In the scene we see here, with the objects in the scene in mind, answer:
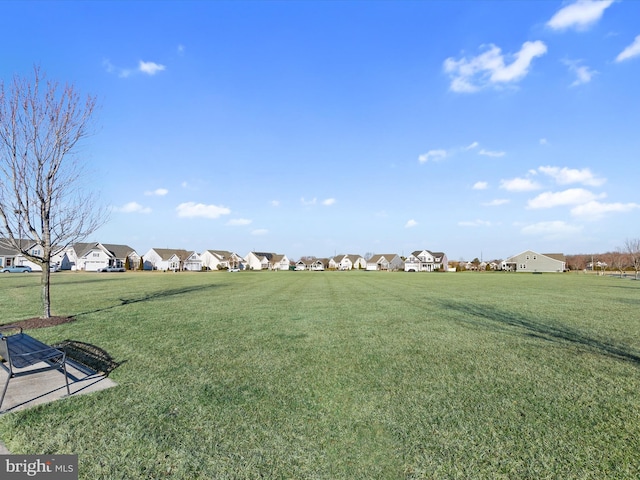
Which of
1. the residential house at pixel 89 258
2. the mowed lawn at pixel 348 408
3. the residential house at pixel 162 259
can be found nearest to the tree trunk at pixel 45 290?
the mowed lawn at pixel 348 408

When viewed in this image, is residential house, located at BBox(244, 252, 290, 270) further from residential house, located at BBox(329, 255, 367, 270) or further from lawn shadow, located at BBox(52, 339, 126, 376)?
lawn shadow, located at BBox(52, 339, 126, 376)

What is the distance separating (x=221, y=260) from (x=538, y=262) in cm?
9715

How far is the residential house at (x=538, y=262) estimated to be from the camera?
309 ft

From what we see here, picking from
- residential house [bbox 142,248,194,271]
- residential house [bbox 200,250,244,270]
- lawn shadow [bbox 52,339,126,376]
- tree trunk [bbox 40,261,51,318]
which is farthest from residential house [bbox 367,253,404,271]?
lawn shadow [bbox 52,339,126,376]

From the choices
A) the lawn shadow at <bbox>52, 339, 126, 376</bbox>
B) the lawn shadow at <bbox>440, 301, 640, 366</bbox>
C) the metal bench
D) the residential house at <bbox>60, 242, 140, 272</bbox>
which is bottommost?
the lawn shadow at <bbox>440, 301, 640, 366</bbox>

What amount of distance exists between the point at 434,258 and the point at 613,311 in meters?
93.4

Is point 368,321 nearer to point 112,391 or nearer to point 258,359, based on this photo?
point 258,359

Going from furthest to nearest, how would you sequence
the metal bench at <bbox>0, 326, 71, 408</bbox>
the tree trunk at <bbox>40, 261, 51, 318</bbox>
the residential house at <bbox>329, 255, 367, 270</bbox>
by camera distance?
the residential house at <bbox>329, 255, 367, 270</bbox>, the tree trunk at <bbox>40, 261, 51, 318</bbox>, the metal bench at <bbox>0, 326, 71, 408</bbox>

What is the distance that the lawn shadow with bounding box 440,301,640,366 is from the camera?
Answer: 792 centimetres

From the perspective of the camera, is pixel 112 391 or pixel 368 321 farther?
pixel 368 321

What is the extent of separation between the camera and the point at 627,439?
12.7ft

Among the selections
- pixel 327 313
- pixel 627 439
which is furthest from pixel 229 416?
pixel 327 313

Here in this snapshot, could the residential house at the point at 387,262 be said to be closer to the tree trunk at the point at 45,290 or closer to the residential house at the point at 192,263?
the residential house at the point at 192,263

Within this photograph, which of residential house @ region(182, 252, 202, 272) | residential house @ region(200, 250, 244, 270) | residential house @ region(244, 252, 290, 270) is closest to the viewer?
residential house @ region(182, 252, 202, 272)
